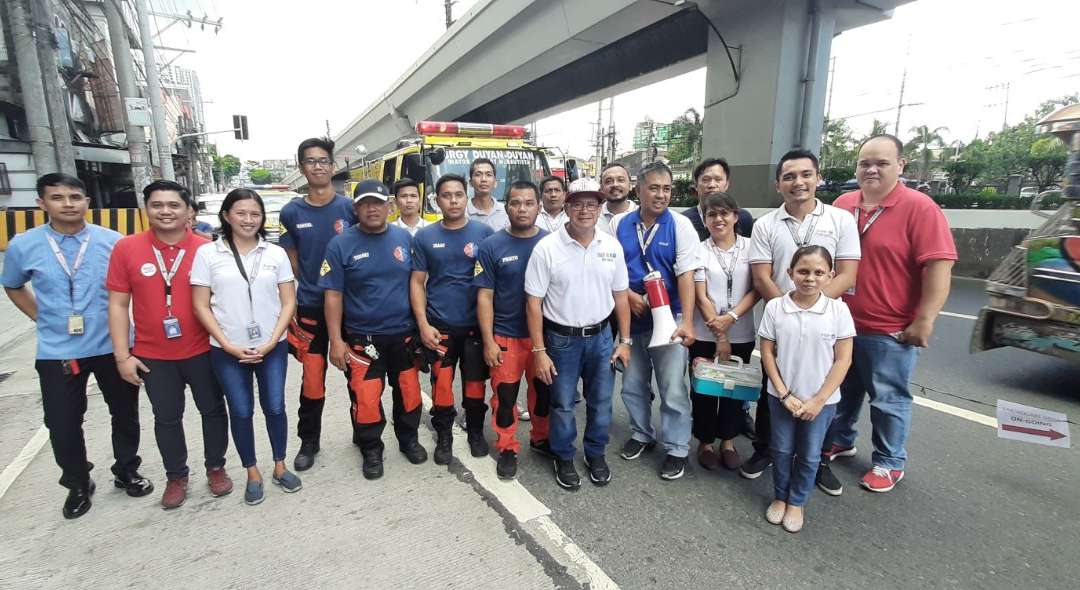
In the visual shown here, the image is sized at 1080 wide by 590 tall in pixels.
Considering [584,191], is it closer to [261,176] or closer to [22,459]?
[22,459]

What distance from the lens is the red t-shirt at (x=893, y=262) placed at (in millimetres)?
2871

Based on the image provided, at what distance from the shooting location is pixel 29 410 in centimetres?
419

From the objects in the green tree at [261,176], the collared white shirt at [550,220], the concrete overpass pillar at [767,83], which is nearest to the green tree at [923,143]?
the concrete overpass pillar at [767,83]

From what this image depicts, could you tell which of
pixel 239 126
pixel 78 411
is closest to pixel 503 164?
pixel 78 411

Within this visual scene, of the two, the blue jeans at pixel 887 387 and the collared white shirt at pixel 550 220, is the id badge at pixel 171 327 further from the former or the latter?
the blue jeans at pixel 887 387

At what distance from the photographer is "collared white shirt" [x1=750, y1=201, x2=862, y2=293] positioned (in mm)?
2891

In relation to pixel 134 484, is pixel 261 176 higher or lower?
higher

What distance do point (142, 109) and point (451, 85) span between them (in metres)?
11.5

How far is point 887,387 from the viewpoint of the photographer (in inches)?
118

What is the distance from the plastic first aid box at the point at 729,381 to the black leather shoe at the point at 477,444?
57.3 inches

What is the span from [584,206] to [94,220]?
1290 centimetres

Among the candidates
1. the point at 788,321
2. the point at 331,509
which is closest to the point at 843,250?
the point at 788,321

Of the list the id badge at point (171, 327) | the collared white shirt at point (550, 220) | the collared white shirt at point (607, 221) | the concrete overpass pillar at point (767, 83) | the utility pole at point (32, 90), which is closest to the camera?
the id badge at point (171, 327)

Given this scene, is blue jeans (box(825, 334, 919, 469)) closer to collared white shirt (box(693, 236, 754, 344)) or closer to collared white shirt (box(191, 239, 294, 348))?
collared white shirt (box(693, 236, 754, 344))
